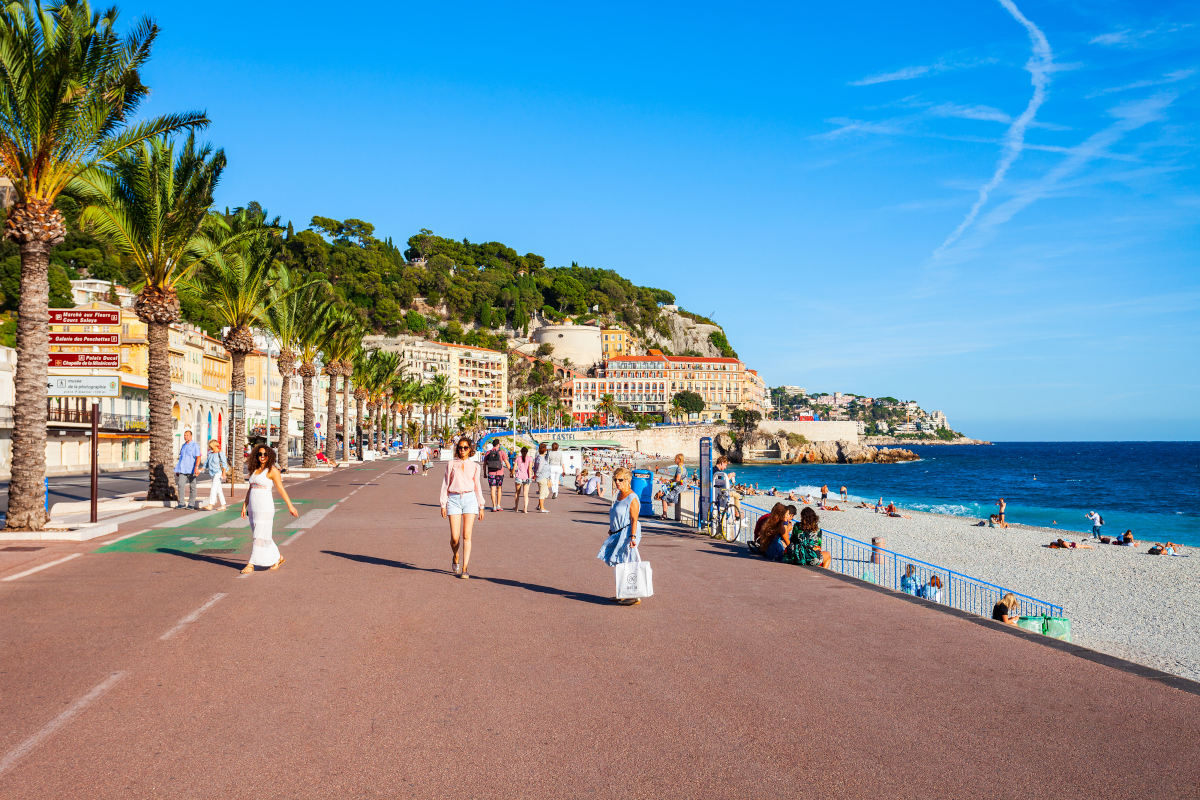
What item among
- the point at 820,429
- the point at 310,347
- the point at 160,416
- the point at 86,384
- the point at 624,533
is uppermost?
the point at 310,347

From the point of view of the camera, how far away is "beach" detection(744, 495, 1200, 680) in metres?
15.9

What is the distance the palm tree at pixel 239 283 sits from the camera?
28500 millimetres

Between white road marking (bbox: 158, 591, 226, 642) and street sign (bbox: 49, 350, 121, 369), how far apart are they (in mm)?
9215

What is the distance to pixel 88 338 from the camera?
1681cm

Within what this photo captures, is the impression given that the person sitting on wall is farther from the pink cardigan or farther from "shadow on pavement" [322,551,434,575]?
"shadow on pavement" [322,551,434,575]

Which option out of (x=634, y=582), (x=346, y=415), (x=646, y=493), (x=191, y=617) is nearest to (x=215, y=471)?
(x=646, y=493)

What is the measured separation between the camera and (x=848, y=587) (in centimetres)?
1099

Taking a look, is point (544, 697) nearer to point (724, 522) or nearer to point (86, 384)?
point (724, 522)

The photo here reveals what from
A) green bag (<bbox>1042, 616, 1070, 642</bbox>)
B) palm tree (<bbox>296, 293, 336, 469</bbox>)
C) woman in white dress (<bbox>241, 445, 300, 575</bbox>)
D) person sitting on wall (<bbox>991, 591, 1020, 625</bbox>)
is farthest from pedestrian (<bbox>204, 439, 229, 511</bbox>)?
palm tree (<bbox>296, 293, 336, 469</bbox>)

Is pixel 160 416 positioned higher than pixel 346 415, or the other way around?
pixel 346 415

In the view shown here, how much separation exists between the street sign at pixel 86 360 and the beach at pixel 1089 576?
58.8ft

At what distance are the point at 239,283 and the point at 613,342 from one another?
167355 mm

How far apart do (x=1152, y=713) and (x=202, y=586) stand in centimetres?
913

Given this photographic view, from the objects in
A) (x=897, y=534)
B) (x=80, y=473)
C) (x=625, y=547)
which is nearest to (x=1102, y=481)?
(x=897, y=534)
